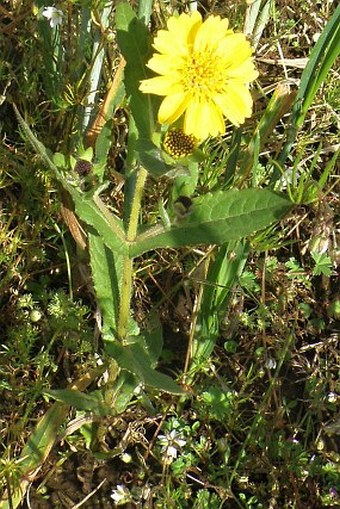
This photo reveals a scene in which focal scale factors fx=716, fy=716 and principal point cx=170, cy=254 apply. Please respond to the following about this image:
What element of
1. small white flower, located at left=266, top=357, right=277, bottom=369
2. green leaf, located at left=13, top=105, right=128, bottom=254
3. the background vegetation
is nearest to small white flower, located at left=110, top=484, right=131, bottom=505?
the background vegetation

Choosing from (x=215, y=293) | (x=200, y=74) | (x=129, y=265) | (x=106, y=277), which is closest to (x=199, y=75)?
(x=200, y=74)

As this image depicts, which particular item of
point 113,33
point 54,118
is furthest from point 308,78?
point 54,118

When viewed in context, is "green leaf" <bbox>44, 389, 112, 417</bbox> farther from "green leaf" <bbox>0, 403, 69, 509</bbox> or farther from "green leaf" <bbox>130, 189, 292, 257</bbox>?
"green leaf" <bbox>130, 189, 292, 257</bbox>

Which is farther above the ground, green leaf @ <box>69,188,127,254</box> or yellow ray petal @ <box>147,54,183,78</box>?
yellow ray petal @ <box>147,54,183,78</box>

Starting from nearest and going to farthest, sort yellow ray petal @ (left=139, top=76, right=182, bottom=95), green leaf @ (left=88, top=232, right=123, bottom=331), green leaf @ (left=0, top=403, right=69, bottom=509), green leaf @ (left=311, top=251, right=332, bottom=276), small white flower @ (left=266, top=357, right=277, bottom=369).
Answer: yellow ray petal @ (left=139, top=76, right=182, bottom=95)
green leaf @ (left=88, top=232, right=123, bottom=331)
green leaf @ (left=0, top=403, right=69, bottom=509)
small white flower @ (left=266, top=357, right=277, bottom=369)
green leaf @ (left=311, top=251, right=332, bottom=276)

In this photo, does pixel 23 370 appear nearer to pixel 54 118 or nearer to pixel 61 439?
pixel 61 439

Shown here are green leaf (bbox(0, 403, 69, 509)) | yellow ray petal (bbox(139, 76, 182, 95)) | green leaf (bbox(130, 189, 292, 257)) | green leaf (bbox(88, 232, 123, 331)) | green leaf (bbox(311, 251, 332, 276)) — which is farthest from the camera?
green leaf (bbox(311, 251, 332, 276))
